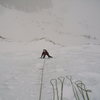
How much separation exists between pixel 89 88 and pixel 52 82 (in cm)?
148

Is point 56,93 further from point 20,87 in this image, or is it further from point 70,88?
point 20,87

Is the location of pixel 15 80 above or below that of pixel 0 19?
below

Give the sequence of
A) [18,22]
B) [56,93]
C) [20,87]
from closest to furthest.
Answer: [56,93], [20,87], [18,22]

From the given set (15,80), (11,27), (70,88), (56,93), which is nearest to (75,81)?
(70,88)

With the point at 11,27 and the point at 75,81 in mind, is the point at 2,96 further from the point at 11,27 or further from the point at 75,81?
the point at 11,27

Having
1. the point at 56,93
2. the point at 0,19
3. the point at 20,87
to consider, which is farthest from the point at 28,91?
the point at 0,19

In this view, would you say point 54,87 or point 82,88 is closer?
point 82,88

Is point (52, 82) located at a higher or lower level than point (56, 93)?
higher

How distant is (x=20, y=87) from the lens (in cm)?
562

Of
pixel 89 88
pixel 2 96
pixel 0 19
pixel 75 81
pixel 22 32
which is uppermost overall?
pixel 0 19

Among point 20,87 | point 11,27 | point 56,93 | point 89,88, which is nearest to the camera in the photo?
point 56,93

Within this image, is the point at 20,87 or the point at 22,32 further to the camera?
the point at 22,32

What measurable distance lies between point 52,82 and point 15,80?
65.6 inches

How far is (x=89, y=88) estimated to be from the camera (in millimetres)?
5277
